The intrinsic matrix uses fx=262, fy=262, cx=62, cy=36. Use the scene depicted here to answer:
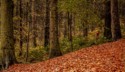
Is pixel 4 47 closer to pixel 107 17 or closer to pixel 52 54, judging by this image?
pixel 52 54

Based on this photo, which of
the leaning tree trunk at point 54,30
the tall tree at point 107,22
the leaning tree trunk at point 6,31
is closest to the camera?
the leaning tree trunk at point 6,31

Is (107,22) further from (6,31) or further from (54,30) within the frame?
(6,31)

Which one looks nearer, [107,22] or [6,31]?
[6,31]

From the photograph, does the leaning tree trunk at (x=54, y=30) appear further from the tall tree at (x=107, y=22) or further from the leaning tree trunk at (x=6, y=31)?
the tall tree at (x=107, y=22)

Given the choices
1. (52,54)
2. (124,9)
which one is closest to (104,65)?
(52,54)

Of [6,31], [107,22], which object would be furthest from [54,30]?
[107,22]

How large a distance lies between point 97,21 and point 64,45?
4.97 meters

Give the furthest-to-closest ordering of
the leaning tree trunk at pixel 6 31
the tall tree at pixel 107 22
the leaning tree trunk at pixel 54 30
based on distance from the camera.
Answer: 1. the tall tree at pixel 107 22
2. the leaning tree trunk at pixel 54 30
3. the leaning tree trunk at pixel 6 31

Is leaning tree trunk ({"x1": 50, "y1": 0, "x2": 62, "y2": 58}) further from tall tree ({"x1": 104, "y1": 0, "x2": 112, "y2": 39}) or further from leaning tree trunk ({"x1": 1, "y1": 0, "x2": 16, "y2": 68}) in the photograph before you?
tall tree ({"x1": 104, "y1": 0, "x2": 112, "y2": 39})

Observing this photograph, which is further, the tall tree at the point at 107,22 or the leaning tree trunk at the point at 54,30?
the tall tree at the point at 107,22

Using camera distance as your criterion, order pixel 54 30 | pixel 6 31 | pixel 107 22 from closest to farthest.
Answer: pixel 6 31
pixel 54 30
pixel 107 22

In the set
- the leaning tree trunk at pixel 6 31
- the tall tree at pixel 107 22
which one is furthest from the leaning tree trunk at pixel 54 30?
the tall tree at pixel 107 22

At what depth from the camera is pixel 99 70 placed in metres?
9.16

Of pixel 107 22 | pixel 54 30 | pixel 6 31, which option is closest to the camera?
pixel 6 31
